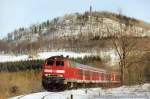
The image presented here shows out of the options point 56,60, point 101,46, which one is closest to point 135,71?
point 56,60

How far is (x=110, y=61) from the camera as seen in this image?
124 m

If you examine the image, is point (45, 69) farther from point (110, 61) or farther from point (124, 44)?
point (110, 61)

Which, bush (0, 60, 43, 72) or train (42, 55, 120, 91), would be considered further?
bush (0, 60, 43, 72)

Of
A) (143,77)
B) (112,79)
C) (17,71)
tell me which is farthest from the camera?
(17,71)

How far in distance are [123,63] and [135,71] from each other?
14.0 metres

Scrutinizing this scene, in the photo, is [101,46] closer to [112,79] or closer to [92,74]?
[112,79]

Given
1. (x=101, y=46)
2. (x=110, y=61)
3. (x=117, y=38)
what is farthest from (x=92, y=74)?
(x=101, y=46)

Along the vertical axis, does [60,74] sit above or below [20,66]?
below

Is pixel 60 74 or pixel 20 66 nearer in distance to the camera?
pixel 60 74

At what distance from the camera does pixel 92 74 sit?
59656 mm

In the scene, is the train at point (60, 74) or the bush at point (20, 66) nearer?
the train at point (60, 74)

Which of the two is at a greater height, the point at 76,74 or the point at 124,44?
the point at 124,44

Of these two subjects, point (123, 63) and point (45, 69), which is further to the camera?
point (123, 63)

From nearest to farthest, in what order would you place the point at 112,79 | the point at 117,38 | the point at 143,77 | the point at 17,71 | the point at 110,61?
the point at 117,38 → the point at 143,77 → the point at 112,79 → the point at 17,71 → the point at 110,61
